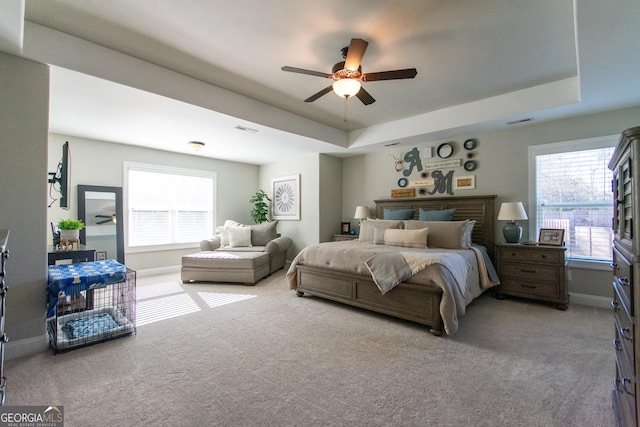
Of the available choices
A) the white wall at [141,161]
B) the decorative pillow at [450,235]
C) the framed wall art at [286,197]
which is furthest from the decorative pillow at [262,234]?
the decorative pillow at [450,235]

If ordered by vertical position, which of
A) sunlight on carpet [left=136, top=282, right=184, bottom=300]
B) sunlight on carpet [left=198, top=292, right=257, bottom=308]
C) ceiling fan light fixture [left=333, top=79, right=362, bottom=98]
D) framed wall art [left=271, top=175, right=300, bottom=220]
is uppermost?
ceiling fan light fixture [left=333, top=79, right=362, bottom=98]

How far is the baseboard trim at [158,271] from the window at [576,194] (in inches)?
244

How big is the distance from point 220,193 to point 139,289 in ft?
8.76

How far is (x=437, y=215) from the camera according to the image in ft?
14.6

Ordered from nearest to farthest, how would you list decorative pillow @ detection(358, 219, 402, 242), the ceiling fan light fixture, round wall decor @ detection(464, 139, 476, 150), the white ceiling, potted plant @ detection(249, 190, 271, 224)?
1. the white ceiling
2. the ceiling fan light fixture
3. decorative pillow @ detection(358, 219, 402, 242)
4. round wall decor @ detection(464, 139, 476, 150)
5. potted plant @ detection(249, 190, 271, 224)

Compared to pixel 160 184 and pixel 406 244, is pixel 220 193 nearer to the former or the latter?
pixel 160 184

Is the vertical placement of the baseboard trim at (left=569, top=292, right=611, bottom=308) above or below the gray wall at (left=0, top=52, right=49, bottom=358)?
below

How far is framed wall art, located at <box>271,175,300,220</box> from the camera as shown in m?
6.07

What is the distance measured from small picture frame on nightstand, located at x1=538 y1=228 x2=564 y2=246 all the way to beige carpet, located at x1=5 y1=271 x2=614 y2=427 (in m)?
0.88

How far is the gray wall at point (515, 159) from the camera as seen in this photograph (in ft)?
11.4

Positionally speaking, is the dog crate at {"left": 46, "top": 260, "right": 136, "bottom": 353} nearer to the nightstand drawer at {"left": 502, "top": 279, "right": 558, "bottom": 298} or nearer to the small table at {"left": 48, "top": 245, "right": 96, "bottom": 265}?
the small table at {"left": 48, "top": 245, "right": 96, "bottom": 265}

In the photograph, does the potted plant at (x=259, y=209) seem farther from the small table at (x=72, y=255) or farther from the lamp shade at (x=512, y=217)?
the lamp shade at (x=512, y=217)

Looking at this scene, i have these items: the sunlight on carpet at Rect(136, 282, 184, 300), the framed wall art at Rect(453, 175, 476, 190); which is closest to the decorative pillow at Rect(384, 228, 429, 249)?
the framed wall art at Rect(453, 175, 476, 190)

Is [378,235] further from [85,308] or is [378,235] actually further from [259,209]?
[85,308]
